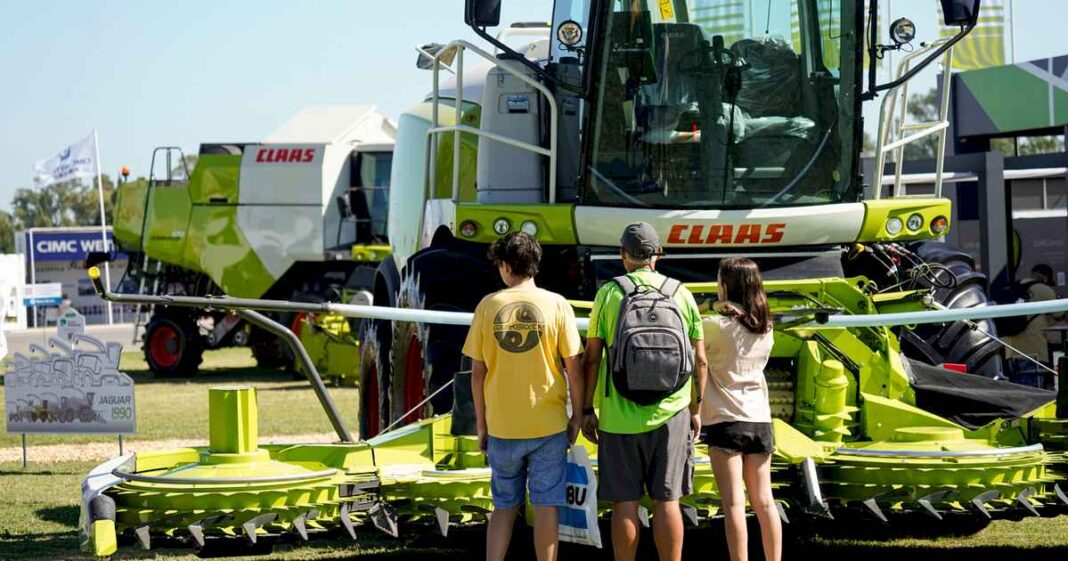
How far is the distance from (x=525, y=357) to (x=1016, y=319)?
11.5 metres

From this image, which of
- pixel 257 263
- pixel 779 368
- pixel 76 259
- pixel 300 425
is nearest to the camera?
pixel 779 368

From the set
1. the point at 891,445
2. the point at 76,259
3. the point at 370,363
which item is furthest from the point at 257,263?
the point at 76,259

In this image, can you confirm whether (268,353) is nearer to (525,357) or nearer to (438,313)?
(438,313)

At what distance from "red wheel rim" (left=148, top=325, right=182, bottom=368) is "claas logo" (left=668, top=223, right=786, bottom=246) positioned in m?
17.5

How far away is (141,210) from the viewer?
26.8 meters

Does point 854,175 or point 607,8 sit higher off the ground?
point 607,8

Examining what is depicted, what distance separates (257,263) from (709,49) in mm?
17386

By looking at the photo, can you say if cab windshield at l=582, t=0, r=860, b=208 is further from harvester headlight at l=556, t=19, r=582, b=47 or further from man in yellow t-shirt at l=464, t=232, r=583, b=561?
man in yellow t-shirt at l=464, t=232, r=583, b=561

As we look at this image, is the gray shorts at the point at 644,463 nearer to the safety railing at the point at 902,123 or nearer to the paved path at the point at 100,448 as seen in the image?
the safety railing at the point at 902,123

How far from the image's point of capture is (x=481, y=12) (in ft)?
27.2

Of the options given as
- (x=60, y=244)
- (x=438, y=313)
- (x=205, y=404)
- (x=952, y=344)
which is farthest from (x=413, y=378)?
(x=60, y=244)

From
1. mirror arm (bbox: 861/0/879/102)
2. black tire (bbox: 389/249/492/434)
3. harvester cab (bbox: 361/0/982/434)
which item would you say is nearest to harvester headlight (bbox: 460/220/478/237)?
harvester cab (bbox: 361/0/982/434)

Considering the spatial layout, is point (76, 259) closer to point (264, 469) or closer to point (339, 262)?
point (339, 262)

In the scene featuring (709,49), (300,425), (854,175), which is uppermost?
(709,49)
